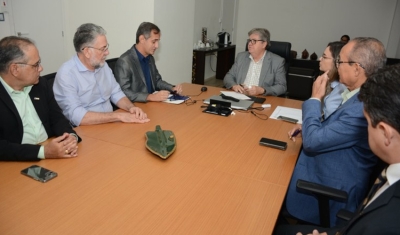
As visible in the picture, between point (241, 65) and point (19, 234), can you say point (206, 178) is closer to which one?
point (19, 234)

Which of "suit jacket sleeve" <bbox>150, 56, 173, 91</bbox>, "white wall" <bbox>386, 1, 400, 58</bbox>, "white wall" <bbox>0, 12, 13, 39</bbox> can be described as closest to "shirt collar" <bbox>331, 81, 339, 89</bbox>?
"suit jacket sleeve" <bbox>150, 56, 173, 91</bbox>

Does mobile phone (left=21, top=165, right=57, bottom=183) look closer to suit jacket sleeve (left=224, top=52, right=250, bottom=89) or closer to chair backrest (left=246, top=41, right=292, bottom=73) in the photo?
suit jacket sleeve (left=224, top=52, right=250, bottom=89)

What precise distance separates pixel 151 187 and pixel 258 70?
2252 millimetres

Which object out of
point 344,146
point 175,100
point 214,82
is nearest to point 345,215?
point 344,146

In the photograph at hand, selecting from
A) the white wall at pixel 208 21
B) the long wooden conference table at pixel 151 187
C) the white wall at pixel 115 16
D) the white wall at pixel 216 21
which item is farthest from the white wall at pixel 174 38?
the long wooden conference table at pixel 151 187

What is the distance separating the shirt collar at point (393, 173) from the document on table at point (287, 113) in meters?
1.29

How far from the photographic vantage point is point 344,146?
1411mm

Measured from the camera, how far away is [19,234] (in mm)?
950

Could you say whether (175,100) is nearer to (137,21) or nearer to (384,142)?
(137,21)

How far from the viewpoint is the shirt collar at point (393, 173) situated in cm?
86

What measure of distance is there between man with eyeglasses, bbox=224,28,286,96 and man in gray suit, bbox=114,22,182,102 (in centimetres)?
75

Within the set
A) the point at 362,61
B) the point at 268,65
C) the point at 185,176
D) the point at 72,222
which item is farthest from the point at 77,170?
the point at 268,65

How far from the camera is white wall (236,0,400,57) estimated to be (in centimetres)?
623

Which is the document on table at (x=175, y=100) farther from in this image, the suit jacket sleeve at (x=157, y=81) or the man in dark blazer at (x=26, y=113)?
the man in dark blazer at (x=26, y=113)
